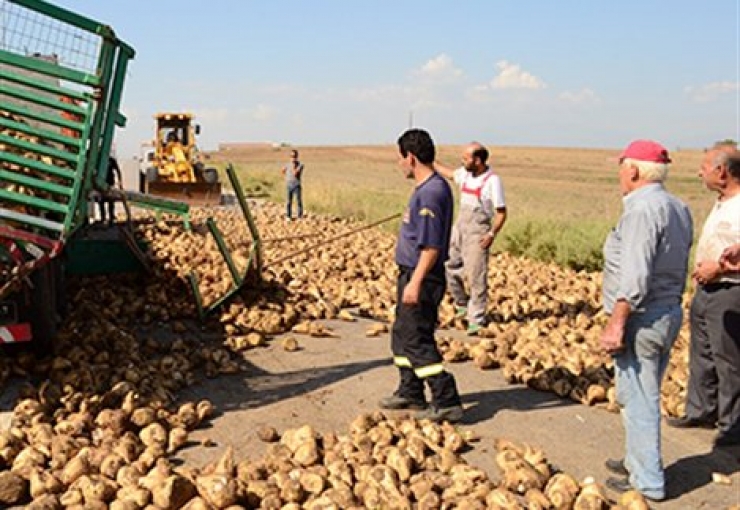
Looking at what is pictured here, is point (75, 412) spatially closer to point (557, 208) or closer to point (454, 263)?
point (454, 263)

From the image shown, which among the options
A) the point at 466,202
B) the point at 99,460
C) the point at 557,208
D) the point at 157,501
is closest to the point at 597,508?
the point at 157,501

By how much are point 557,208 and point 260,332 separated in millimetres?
19745

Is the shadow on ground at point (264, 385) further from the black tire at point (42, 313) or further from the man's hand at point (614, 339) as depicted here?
the man's hand at point (614, 339)

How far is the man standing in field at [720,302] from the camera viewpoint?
4.61 metres

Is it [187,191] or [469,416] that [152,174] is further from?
[469,416]

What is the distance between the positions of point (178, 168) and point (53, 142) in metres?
16.9

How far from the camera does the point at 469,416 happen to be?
5004 mm

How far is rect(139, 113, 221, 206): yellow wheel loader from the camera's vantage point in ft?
66.3

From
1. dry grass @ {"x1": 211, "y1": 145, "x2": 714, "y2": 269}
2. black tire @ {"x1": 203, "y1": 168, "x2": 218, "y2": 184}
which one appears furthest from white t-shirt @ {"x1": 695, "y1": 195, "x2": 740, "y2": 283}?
black tire @ {"x1": 203, "y1": 168, "x2": 218, "y2": 184}

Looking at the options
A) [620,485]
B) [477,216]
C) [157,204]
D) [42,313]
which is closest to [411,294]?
[620,485]

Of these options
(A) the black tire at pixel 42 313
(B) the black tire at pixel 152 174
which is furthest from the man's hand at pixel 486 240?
(B) the black tire at pixel 152 174

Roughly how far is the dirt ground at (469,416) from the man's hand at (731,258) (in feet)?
3.57

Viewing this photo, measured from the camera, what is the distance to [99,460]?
3902 mm

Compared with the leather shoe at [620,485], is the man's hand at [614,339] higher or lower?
higher
